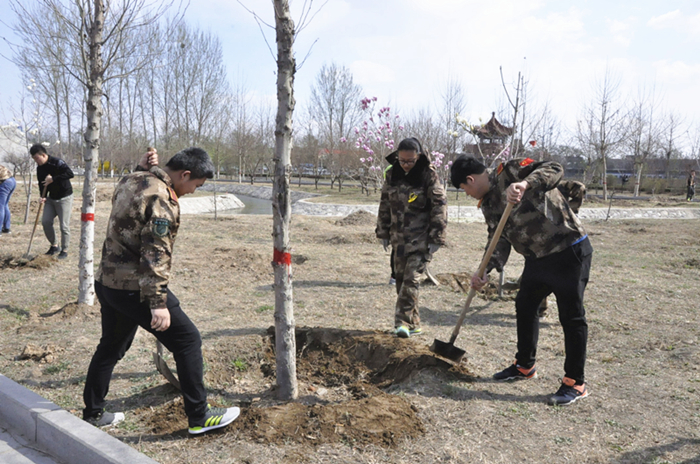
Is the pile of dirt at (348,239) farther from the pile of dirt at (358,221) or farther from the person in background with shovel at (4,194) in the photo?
the person in background with shovel at (4,194)

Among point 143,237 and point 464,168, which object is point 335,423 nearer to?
point 143,237

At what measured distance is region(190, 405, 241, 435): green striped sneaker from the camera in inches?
115

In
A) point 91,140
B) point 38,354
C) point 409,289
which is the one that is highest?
point 91,140

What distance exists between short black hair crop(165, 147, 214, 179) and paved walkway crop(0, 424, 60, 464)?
184 centimetres

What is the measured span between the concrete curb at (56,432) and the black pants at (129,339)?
7.8 inches

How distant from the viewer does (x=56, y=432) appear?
2.91 metres

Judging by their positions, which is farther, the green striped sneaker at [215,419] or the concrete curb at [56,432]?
the green striped sneaker at [215,419]

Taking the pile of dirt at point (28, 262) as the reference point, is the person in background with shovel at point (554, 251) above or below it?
above

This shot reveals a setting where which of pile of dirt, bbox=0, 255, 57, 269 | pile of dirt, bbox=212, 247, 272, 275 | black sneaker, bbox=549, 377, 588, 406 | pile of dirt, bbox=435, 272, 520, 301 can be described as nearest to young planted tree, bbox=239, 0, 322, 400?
black sneaker, bbox=549, 377, 588, 406

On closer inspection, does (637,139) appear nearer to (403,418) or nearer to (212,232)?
(212,232)

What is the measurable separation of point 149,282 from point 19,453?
54.9 inches

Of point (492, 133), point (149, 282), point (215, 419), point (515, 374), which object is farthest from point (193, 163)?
point (492, 133)

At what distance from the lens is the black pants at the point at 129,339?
282cm

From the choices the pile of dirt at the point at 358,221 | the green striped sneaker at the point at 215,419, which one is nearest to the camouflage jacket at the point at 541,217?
the green striped sneaker at the point at 215,419
